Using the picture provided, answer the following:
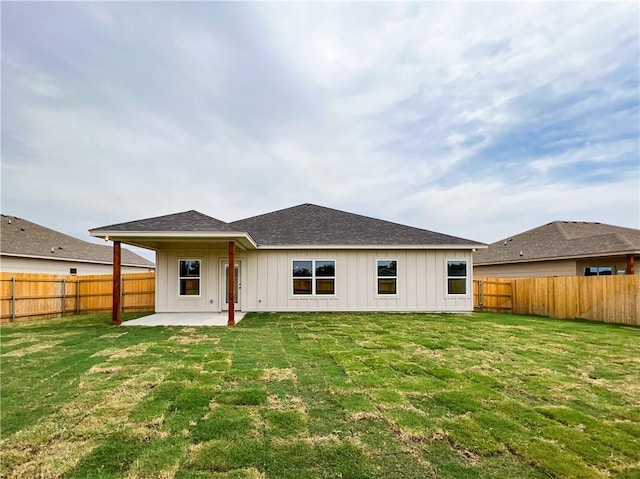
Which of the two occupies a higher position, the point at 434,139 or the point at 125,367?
the point at 434,139

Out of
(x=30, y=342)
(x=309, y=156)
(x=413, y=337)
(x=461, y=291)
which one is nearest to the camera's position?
(x=30, y=342)

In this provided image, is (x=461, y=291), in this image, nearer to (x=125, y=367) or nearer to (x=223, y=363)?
(x=223, y=363)

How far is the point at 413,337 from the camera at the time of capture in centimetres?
822

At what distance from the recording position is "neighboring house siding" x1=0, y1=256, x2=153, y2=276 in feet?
46.8

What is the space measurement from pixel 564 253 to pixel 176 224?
16.5 meters

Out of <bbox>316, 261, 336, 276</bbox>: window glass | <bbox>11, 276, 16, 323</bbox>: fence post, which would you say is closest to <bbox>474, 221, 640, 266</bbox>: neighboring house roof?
<bbox>316, 261, 336, 276</bbox>: window glass

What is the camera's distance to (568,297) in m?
13.0

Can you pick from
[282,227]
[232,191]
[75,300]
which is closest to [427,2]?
[282,227]

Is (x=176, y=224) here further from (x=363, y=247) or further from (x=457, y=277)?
(x=457, y=277)

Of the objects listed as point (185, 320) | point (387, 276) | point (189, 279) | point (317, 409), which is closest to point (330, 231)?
point (387, 276)

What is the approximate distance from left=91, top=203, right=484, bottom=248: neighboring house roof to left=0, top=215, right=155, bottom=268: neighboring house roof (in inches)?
290

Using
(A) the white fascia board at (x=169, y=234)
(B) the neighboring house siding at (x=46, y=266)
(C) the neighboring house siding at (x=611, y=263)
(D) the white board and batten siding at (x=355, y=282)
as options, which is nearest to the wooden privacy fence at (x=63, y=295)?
(B) the neighboring house siding at (x=46, y=266)

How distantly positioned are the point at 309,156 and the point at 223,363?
588 inches

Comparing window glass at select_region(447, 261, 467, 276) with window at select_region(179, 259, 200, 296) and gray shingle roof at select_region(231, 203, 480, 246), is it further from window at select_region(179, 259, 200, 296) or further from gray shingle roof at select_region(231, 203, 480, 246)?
window at select_region(179, 259, 200, 296)
